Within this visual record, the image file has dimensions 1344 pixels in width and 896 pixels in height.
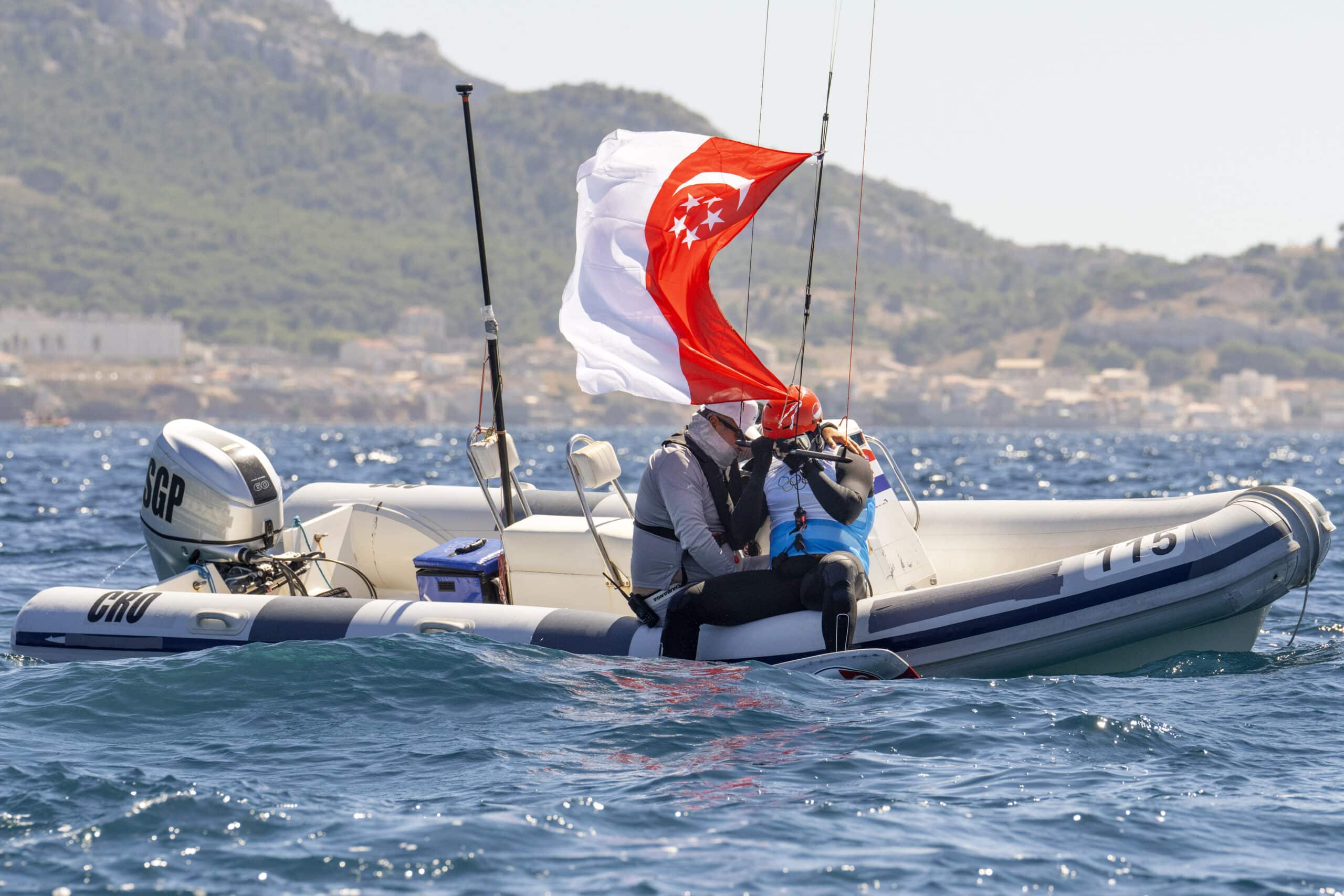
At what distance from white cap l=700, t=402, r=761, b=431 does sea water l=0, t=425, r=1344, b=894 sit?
997 mm

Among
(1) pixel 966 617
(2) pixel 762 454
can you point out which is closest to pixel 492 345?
(2) pixel 762 454

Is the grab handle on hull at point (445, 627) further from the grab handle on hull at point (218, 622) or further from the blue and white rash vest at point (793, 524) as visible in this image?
the blue and white rash vest at point (793, 524)

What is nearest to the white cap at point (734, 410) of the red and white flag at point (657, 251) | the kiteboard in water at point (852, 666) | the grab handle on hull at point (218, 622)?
the red and white flag at point (657, 251)

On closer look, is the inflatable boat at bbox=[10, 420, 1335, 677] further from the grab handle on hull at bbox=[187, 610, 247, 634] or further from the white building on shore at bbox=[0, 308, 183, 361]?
the white building on shore at bbox=[0, 308, 183, 361]

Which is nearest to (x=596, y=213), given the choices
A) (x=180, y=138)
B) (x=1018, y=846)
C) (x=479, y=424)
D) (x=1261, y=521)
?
(x=479, y=424)

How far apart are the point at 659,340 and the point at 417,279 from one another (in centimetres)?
16463

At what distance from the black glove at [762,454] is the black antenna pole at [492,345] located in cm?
148

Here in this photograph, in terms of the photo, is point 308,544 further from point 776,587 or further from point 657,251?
point 776,587

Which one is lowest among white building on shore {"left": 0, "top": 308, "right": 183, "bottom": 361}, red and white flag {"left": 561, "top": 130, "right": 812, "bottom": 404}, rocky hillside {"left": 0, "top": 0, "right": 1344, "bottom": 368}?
white building on shore {"left": 0, "top": 308, "right": 183, "bottom": 361}

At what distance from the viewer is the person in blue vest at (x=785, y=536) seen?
5582 millimetres

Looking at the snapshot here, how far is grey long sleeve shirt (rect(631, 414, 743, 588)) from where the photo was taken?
5.62 metres

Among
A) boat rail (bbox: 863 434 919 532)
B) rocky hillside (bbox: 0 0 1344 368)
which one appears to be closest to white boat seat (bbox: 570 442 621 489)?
boat rail (bbox: 863 434 919 532)

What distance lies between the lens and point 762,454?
5.59 m

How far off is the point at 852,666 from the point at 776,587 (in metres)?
0.42
